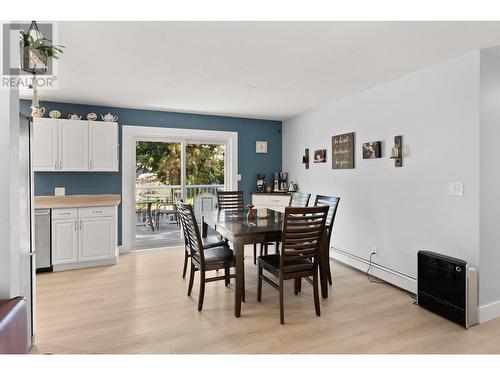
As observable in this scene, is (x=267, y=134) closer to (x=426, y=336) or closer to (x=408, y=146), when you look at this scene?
(x=408, y=146)

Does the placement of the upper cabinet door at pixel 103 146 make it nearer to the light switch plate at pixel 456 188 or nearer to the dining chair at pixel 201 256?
the dining chair at pixel 201 256

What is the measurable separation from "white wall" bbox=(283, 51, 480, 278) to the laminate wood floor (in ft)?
2.14

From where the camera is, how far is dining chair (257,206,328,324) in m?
2.41

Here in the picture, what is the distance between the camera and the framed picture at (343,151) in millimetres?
3955

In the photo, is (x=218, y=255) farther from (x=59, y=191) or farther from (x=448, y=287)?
(x=59, y=191)

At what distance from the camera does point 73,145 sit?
412 cm

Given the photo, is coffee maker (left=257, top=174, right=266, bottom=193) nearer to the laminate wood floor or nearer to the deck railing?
the deck railing

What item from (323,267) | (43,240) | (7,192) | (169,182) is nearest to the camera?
(7,192)

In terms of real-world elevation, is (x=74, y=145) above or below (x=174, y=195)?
above

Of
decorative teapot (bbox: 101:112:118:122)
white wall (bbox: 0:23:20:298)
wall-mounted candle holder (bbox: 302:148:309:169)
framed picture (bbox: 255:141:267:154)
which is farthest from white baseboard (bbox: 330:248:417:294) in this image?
decorative teapot (bbox: 101:112:118:122)

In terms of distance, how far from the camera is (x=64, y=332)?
2.30 meters

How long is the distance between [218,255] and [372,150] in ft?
7.50

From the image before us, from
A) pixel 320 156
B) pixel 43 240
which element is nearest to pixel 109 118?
pixel 43 240
